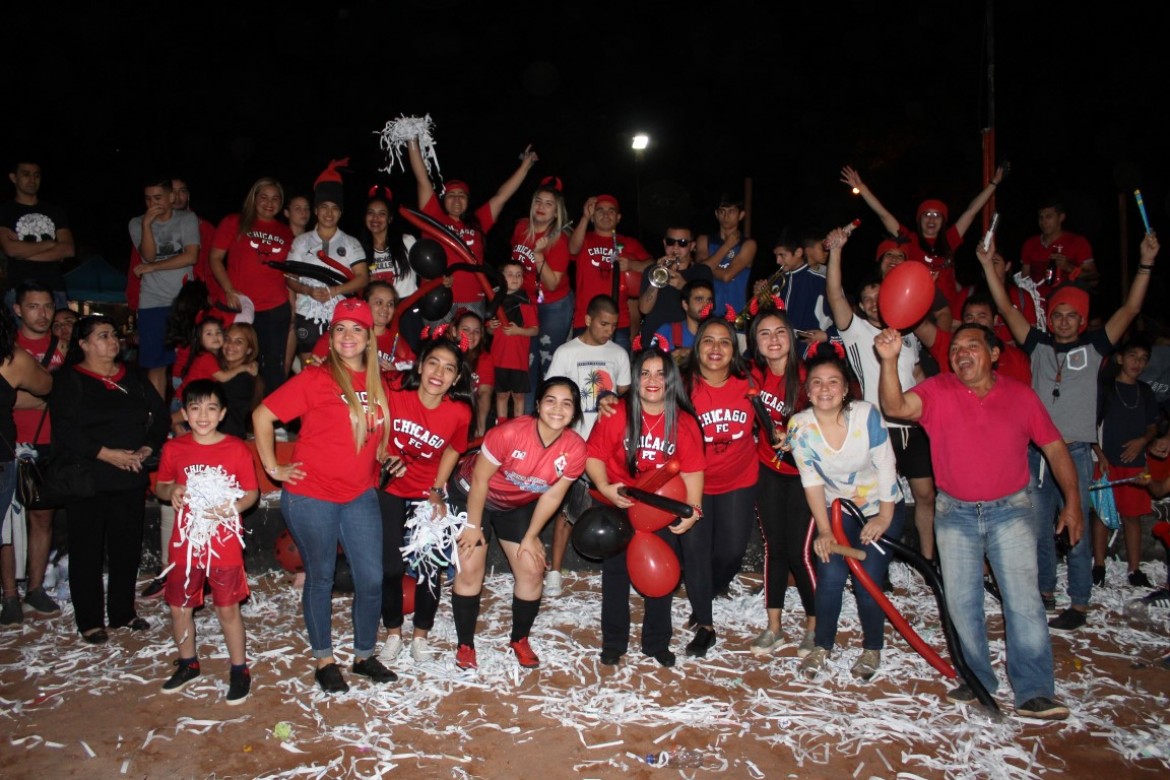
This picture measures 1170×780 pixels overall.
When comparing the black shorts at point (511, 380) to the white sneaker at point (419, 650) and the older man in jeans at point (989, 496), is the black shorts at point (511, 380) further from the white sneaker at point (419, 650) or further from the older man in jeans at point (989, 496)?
the older man in jeans at point (989, 496)

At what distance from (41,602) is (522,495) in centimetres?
379

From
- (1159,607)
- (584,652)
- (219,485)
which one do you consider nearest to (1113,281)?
(1159,607)

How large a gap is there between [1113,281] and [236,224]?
1648 cm

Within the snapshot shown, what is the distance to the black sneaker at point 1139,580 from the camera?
656 cm

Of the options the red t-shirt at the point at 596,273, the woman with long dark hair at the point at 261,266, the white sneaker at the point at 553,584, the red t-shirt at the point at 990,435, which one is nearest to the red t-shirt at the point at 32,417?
the woman with long dark hair at the point at 261,266

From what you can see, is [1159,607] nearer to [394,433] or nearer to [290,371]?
[394,433]

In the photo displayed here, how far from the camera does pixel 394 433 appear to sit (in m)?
4.84

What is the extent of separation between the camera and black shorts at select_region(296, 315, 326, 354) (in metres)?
7.18

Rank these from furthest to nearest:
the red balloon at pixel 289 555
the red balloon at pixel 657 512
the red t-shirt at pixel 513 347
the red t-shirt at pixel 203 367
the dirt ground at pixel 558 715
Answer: the red t-shirt at pixel 513 347, the red t-shirt at pixel 203 367, the red balloon at pixel 289 555, the red balloon at pixel 657 512, the dirt ground at pixel 558 715

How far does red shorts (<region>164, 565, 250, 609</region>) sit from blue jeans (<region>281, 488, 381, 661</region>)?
398 mm

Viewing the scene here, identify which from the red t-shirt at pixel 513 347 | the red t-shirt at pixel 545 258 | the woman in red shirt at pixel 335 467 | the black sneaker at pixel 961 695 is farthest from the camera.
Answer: the red t-shirt at pixel 545 258

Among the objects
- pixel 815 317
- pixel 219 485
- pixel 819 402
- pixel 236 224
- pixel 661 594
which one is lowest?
pixel 661 594

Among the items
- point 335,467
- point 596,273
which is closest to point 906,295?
point 335,467

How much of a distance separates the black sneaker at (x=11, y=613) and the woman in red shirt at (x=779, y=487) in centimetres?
512
